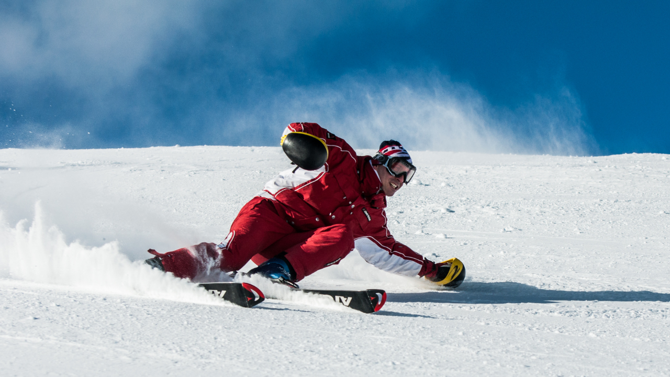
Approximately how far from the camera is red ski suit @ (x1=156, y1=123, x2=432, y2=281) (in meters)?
2.79

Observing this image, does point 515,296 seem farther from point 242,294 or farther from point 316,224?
point 242,294

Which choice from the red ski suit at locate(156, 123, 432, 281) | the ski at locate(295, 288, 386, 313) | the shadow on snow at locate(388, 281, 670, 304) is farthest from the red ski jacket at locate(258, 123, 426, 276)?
the ski at locate(295, 288, 386, 313)

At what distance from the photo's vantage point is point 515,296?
9.94 ft

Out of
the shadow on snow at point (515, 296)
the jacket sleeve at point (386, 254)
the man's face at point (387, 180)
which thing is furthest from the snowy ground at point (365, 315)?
the man's face at point (387, 180)

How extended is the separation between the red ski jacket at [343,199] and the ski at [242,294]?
3.13 feet

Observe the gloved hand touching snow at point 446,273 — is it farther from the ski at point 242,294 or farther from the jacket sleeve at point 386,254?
the ski at point 242,294

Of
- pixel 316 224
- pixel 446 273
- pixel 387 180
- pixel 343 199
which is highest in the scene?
pixel 387 180

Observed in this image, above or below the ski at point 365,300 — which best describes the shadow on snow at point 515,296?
above

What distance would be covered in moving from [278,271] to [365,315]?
0.58 metres

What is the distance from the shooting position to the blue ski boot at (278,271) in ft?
8.54

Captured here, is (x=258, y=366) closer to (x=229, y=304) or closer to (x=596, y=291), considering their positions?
(x=229, y=304)

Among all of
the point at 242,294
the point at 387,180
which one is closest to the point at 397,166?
the point at 387,180

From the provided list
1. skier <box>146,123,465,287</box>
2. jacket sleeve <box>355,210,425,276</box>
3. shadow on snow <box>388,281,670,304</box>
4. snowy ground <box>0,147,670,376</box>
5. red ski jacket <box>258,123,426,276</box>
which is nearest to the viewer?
snowy ground <box>0,147,670,376</box>

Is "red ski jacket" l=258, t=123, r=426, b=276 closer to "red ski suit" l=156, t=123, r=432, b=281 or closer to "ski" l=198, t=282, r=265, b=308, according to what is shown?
"red ski suit" l=156, t=123, r=432, b=281
